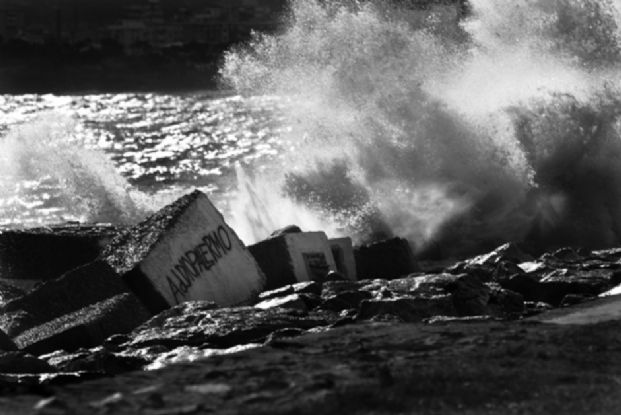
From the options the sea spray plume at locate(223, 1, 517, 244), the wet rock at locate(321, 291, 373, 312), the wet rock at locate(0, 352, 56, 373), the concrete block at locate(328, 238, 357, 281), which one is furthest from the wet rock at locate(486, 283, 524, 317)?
the sea spray plume at locate(223, 1, 517, 244)

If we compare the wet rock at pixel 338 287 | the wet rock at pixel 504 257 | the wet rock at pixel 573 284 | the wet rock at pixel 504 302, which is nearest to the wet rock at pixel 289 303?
the wet rock at pixel 338 287

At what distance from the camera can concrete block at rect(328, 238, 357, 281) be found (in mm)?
10922

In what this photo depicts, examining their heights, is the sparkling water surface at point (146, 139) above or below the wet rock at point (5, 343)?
above

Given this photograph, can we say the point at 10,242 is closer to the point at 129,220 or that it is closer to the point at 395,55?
the point at 129,220

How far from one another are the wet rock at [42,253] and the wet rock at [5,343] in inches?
97.9

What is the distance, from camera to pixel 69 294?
29.6 ft

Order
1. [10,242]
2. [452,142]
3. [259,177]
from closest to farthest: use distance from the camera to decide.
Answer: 1. [10,242]
2. [452,142]
3. [259,177]

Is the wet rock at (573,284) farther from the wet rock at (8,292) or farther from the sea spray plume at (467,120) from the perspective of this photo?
the sea spray plume at (467,120)

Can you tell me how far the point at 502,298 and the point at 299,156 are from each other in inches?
405

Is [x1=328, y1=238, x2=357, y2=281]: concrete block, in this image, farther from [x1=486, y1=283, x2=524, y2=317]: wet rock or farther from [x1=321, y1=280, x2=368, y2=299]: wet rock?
[x1=486, y1=283, x2=524, y2=317]: wet rock

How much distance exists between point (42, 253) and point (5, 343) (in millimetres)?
2639

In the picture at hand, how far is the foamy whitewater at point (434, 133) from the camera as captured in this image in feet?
50.1

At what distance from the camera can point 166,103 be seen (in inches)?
2908

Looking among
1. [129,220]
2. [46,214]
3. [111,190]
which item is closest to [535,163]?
[129,220]
